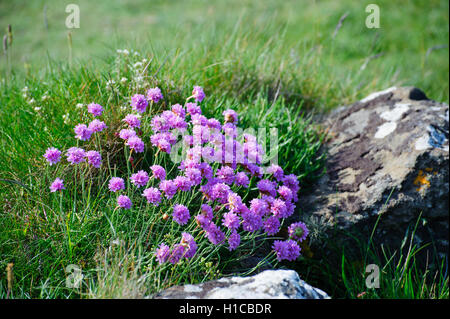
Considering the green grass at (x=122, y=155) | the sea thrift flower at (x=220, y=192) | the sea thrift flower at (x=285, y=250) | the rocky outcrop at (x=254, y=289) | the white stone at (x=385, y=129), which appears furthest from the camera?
the white stone at (x=385, y=129)

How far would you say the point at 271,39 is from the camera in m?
4.74

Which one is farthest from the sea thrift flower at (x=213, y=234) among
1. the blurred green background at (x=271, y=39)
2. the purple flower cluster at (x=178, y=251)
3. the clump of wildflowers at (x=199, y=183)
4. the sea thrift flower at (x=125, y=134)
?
the blurred green background at (x=271, y=39)

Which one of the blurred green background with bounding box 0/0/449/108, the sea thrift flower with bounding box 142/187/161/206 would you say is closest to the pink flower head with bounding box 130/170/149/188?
the sea thrift flower with bounding box 142/187/161/206

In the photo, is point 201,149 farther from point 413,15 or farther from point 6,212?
point 413,15

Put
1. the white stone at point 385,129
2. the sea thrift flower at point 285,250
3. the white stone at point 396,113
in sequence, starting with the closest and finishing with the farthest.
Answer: the sea thrift flower at point 285,250 < the white stone at point 385,129 < the white stone at point 396,113

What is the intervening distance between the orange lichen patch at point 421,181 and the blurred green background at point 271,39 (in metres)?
1.57

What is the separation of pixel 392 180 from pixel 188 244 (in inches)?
72.3

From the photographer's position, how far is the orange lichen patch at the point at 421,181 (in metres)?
3.18

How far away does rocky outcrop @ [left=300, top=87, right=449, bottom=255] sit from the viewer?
3145 millimetres

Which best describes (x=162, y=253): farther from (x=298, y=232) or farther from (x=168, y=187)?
(x=298, y=232)

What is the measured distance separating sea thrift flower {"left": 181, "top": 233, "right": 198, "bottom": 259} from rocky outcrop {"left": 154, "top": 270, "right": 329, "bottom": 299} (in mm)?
219

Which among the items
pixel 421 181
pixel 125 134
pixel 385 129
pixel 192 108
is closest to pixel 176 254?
pixel 125 134

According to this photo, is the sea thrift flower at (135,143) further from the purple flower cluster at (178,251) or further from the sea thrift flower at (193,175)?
the purple flower cluster at (178,251)

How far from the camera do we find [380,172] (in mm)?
3334
